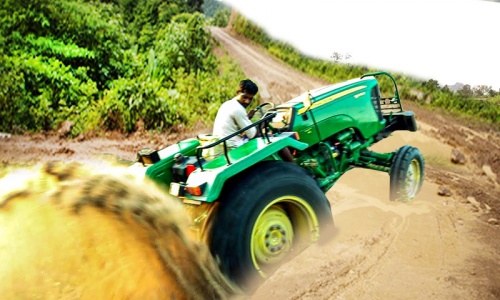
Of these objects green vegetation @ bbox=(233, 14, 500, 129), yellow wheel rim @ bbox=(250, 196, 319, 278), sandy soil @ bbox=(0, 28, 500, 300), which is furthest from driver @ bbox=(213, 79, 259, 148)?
green vegetation @ bbox=(233, 14, 500, 129)

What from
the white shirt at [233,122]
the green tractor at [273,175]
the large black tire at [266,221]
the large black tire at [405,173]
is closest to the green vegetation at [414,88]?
the green tractor at [273,175]

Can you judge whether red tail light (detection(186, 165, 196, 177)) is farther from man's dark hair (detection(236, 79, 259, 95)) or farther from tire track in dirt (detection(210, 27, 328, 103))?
tire track in dirt (detection(210, 27, 328, 103))

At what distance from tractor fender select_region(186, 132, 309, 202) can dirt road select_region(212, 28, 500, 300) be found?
1.89 feet

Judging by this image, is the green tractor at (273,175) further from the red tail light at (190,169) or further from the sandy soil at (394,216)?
the sandy soil at (394,216)

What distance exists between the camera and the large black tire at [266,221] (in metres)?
1.95

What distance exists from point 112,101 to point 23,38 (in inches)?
84.7

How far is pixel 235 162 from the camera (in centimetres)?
206

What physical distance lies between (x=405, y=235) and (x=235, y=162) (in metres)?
1.46

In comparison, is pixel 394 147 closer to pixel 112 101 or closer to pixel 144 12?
pixel 112 101

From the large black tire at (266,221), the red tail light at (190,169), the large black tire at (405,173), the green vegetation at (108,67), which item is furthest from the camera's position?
the green vegetation at (108,67)

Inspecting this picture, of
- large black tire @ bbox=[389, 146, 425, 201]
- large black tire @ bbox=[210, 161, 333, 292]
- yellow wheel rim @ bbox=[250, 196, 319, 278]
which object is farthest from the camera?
large black tire @ bbox=[389, 146, 425, 201]

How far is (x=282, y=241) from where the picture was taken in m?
2.26

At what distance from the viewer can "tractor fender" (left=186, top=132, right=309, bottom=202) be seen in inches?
77.7

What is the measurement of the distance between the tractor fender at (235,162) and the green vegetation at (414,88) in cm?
109
